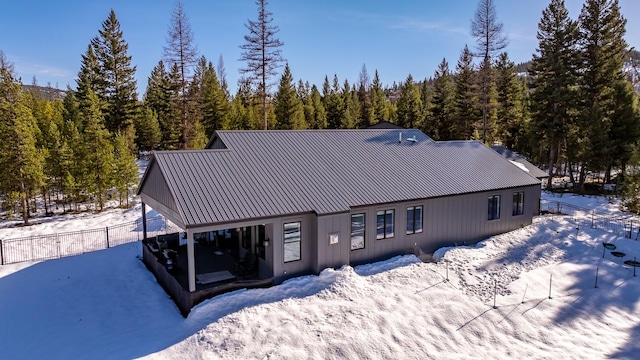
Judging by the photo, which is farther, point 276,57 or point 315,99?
point 315,99

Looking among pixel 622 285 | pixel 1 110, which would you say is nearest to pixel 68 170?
pixel 1 110

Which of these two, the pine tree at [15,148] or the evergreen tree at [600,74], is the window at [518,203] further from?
the pine tree at [15,148]

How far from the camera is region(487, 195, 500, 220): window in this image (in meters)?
16.9

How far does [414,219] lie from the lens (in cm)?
1460

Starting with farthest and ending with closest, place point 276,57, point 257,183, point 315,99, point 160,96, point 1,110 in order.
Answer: point 315,99 → point 160,96 → point 276,57 → point 1,110 → point 257,183

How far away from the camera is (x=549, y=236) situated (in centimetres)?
1742

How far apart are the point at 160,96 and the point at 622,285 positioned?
43.6m

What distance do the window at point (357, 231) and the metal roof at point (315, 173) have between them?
1.91 feet

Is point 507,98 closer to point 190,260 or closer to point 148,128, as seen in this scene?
point 148,128

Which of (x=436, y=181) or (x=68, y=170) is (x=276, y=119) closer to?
(x=68, y=170)

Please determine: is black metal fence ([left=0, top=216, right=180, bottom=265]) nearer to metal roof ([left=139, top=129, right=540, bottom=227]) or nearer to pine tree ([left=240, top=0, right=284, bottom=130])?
metal roof ([left=139, top=129, right=540, bottom=227])

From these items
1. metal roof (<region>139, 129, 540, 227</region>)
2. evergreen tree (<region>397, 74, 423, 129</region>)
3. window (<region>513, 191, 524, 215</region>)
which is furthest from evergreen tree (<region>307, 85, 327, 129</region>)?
window (<region>513, 191, 524, 215</region>)

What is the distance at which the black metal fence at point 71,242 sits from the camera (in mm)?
17062

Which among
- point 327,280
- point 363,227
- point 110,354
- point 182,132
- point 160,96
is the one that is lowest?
point 110,354
